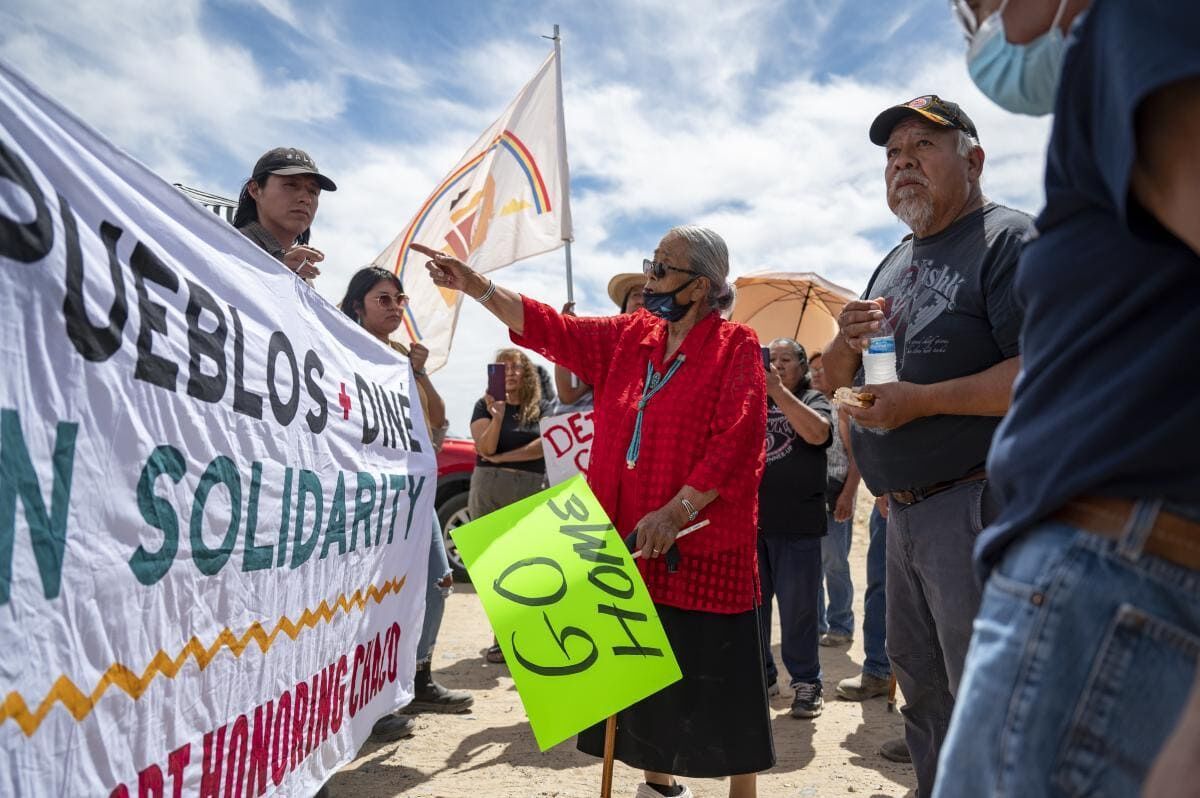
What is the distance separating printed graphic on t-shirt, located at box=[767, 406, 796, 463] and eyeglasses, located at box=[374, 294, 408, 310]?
2.25 meters

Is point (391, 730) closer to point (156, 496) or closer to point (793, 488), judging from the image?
point (793, 488)

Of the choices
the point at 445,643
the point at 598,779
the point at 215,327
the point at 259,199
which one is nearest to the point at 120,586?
the point at 215,327

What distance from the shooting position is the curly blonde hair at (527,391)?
5.92 meters

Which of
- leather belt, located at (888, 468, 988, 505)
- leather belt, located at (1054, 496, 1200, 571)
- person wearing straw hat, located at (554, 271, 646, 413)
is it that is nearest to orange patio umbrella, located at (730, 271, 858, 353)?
person wearing straw hat, located at (554, 271, 646, 413)

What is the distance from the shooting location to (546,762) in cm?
373

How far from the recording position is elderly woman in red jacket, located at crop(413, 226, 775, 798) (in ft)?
8.74

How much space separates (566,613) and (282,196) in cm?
206

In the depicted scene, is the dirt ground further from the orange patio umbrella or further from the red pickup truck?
the orange patio umbrella

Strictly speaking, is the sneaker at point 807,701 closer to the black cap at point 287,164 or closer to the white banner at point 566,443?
the white banner at point 566,443

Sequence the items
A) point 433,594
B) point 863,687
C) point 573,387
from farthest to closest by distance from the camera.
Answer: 1. point 573,387
2. point 863,687
3. point 433,594

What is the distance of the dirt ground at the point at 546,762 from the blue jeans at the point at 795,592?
29 centimetres

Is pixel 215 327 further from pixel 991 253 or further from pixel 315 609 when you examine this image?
pixel 991 253

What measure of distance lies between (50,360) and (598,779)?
2828mm

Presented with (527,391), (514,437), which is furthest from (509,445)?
(527,391)
